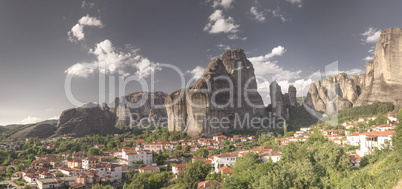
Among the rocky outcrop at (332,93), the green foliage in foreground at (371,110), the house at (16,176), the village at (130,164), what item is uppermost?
the rocky outcrop at (332,93)

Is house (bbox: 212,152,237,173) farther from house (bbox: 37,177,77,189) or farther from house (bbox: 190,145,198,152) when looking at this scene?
house (bbox: 37,177,77,189)

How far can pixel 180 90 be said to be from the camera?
71.9 m

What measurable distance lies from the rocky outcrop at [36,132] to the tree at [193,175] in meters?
73.1

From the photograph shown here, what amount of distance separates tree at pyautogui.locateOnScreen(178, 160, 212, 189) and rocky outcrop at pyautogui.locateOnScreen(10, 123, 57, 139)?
7308 centimetres

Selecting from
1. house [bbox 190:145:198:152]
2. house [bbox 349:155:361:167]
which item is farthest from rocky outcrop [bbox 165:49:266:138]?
house [bbox 349:155:361:167]

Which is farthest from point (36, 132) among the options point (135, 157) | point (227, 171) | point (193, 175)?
point (227, 171)

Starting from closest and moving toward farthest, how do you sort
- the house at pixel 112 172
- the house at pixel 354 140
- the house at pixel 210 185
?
the house at pixel 210 185, the house at pixel 354 140, the house at pixel 112 172

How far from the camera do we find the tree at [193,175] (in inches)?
1142

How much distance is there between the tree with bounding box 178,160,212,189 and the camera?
29.0 m

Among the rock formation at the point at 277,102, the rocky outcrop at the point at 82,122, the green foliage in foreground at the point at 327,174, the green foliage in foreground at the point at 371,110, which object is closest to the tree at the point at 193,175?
the green foliage in foreground at the point at 327,174

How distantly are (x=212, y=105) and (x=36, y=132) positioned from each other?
199 feet

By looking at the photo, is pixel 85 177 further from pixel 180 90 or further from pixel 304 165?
pixel 180 90

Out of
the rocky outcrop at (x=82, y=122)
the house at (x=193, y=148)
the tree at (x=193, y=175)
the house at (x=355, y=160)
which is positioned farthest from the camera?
the rocky outcrop at (x=82, y=122)

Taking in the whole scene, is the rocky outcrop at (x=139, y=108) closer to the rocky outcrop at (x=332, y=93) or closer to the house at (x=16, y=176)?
the rocky outcrop at (x=332, y=93)
